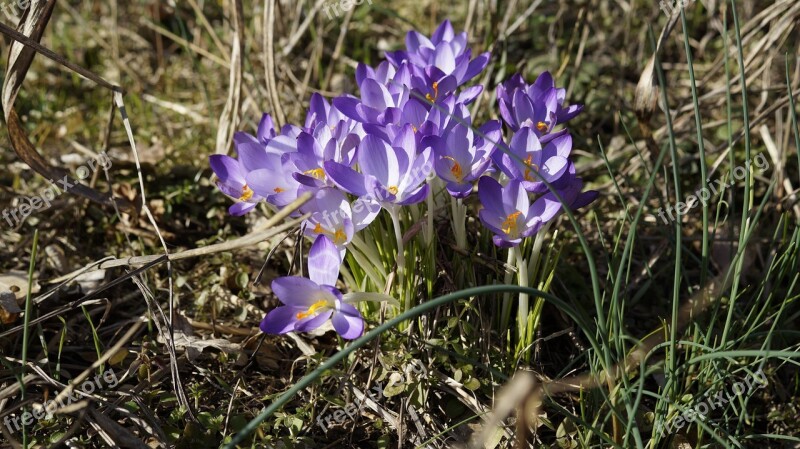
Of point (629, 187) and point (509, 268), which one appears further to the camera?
point (629, 187)

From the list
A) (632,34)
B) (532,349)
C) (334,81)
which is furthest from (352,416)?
(632,34)

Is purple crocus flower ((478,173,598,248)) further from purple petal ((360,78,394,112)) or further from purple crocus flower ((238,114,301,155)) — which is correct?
purple crocus flower ((238,114,301,155))

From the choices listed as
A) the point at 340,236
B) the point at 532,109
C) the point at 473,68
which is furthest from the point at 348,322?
the point at 473,68

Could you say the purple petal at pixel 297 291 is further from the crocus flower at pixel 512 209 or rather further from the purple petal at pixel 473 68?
the purple petal at pixel 473 68

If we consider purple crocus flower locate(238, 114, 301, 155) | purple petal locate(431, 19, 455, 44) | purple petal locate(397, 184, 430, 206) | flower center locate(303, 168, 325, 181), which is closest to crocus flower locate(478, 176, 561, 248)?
purple petal locate(397, 184, 430, 206)

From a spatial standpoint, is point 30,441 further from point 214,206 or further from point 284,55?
A: point 284,55
